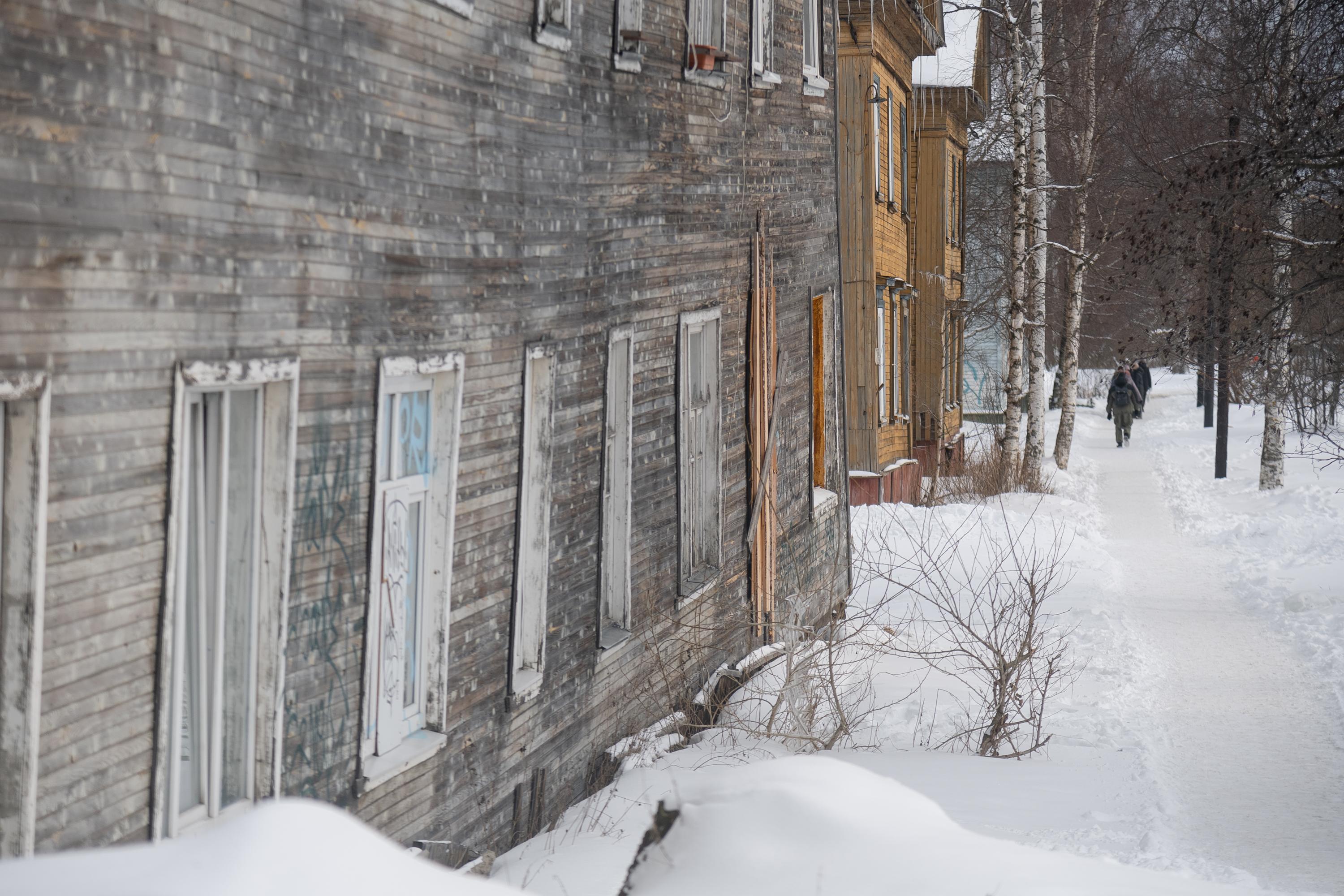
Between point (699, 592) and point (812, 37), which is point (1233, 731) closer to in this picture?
point (699, 592)

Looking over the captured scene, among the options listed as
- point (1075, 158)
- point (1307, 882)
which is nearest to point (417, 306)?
point (1307, 882)

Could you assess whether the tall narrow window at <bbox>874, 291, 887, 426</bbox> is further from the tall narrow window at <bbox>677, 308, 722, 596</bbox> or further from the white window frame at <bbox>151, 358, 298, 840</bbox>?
the white window frame at <bbox>151, 358, 298, 840</bbox>

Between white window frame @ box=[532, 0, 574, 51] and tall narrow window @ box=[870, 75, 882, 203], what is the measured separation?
12988 mm

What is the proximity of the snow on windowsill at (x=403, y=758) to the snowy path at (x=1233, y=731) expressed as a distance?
12.7ft

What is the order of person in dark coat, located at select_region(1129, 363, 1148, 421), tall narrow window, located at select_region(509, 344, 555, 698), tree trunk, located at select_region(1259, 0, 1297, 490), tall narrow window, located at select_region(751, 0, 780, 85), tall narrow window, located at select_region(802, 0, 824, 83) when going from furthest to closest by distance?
person in dark coat, located at select_region(1129, 363, 1148, 421) → tree trunk, located at select_region(1259, 0, 1297, 490) → tall narrow window, located at select_region(802, 0, 824, 83) → tall narrow window, located at select_region(751, 0, 780, 85) → tall narrow window, located at select_region(509, 344, 555, 698)

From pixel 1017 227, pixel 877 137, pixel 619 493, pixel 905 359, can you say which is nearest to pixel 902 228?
pixel 905 359

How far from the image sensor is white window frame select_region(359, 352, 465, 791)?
560 cm

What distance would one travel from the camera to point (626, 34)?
7930mm

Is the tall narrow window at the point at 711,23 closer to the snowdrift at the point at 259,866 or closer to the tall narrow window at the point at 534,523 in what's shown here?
the tall narrow window at the point at 534,523

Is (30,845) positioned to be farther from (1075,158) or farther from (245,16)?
(1075,158)

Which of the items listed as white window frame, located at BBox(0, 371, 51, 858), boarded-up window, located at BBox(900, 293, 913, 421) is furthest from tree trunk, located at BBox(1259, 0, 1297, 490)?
white window frame, located at BBox(0, 371, 51, 858)

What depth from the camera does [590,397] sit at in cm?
779

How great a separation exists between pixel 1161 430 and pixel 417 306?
3528 cm

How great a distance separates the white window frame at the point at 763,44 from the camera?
11.1m
